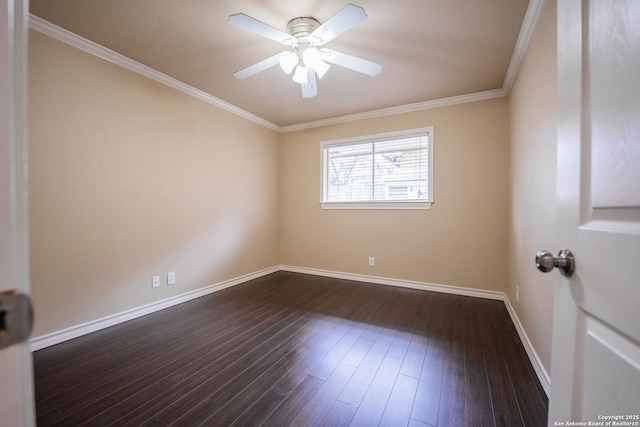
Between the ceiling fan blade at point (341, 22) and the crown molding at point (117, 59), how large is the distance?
1.72 meters

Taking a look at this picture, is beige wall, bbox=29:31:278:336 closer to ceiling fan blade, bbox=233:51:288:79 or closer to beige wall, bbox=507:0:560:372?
ceiling fan blade, bbox=233:51:288:79

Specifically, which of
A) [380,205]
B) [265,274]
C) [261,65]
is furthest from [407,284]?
[261,65]

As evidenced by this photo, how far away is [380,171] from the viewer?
353 cm

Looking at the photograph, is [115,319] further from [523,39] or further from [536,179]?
[523,39]

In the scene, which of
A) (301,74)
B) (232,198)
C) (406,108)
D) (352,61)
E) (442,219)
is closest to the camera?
(352,61)

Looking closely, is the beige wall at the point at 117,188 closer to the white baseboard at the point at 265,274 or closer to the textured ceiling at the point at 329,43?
the white baseboard at the point at 265,274

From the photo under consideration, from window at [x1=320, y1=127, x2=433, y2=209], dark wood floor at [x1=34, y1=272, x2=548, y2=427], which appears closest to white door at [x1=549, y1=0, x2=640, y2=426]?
dark wood floor at [x1=34, y1=272, x2=548, y2=427]

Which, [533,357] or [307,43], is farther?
[307,43]

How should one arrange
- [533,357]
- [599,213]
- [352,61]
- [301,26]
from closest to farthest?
[599,213] → [533,357] → [301,26] → [352,61]

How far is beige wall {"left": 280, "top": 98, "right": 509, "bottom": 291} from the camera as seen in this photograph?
9.36ft

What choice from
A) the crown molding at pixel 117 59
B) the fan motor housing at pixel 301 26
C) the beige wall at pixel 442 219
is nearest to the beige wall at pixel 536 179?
the beige wall at pixel 442 219

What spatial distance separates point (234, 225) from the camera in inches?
135

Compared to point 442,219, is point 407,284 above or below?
below

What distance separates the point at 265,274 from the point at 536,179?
11.4ft
